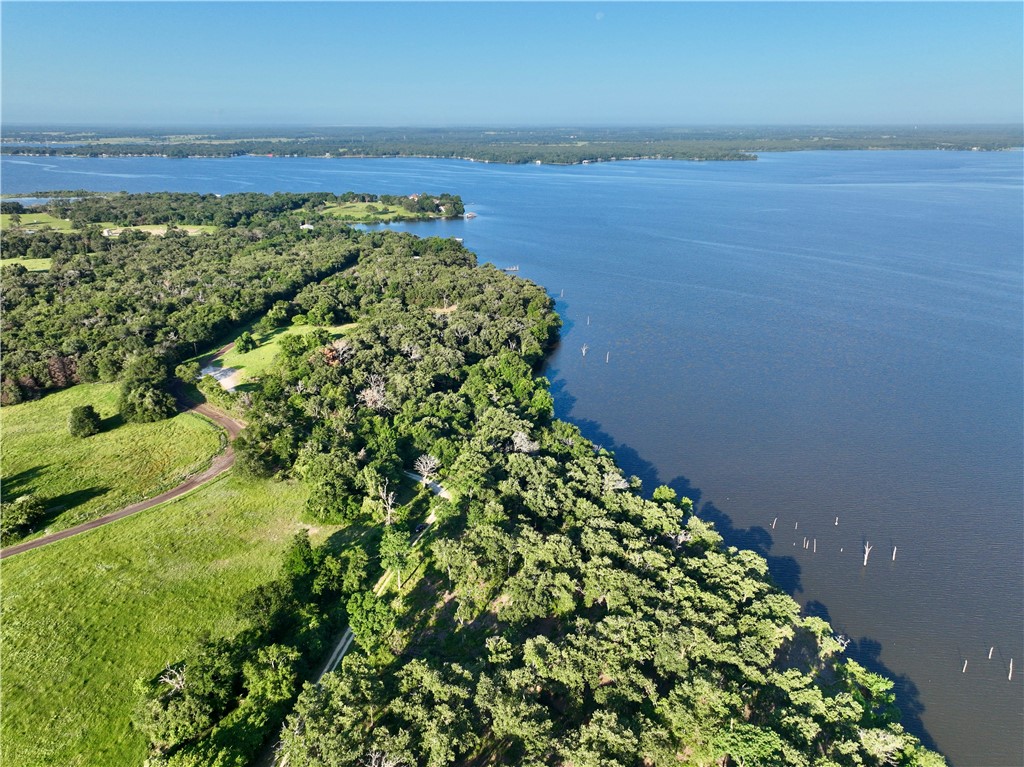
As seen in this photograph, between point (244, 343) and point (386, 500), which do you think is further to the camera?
point (244, 343)

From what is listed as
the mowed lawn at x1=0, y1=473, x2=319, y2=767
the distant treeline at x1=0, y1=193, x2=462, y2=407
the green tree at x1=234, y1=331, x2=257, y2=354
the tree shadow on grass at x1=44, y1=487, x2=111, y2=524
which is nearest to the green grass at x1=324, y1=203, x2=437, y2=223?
the distant treeline at x1=0, y1=193, x2=462, y2=407

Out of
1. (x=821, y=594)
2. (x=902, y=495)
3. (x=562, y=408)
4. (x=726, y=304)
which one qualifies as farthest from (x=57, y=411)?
(x=726, y=304)

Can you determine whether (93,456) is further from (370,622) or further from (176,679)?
(370,622)

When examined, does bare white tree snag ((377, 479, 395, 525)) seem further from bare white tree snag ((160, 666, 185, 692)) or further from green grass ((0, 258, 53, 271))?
green grass ((0, 258, 53, 271))

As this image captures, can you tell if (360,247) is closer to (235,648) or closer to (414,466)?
(414,466)

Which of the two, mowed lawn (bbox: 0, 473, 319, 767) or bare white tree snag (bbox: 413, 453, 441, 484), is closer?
mowed lawn (bbox: 0, 473, 319, 767)

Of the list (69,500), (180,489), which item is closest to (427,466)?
(180,489)

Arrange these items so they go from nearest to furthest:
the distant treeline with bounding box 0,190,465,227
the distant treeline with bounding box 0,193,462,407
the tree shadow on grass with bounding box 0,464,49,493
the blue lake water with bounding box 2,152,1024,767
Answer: the blue lake water with bounding box 2,152,1024,767
the tree shadow on grass with bounding box 0,464,49,493
the distant treeline with bounding box 0,193,462,407
the distant treeline with bounding box 0,190,465,227
